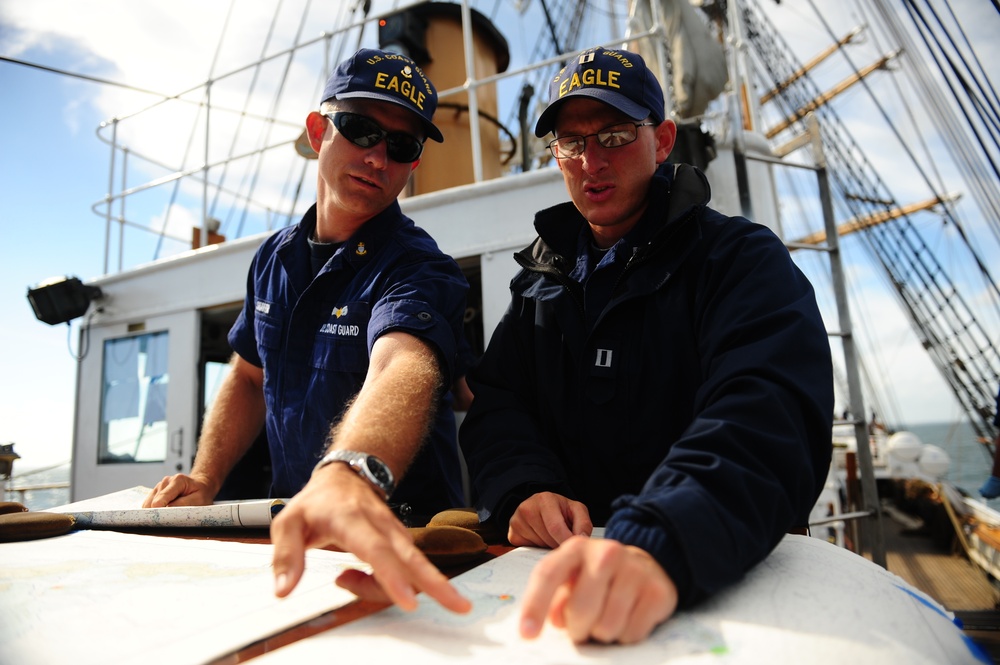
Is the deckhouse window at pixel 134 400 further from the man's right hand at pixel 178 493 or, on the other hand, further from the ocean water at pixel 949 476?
the man's right hand at pixel 178 493

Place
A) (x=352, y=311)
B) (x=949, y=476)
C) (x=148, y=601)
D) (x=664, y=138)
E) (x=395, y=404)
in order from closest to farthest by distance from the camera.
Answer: (x=148, y=601) → (x=395, y=404) → (x=664, y=138) → (x=352, y=311) → (x=949, y=476)

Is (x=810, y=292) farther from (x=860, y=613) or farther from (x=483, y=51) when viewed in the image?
(x=483, y=51)

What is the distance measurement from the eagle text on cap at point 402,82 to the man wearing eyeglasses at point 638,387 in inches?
A: 19.5

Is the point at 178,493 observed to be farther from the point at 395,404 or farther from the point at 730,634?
the point at 730,634

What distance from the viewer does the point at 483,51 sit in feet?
17.8

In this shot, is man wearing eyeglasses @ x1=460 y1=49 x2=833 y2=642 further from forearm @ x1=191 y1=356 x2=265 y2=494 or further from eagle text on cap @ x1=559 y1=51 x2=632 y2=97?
forearm @ x1=191 y1=356 x2=265 y2=494

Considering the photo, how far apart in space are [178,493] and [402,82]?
1441 mm

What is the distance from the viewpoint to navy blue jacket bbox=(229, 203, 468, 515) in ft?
6.01

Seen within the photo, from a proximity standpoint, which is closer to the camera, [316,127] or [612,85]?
[612,85]

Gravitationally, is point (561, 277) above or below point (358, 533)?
above

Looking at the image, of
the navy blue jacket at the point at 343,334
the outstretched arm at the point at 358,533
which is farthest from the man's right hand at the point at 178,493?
the outstretched arm at the point at 358,533

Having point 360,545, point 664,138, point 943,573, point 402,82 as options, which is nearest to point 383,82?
point 402,82

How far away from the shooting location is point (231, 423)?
2240 millimetres

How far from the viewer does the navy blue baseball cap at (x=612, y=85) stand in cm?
151
